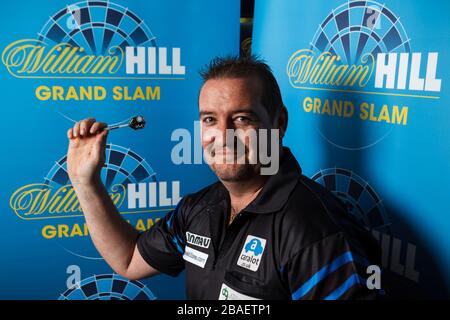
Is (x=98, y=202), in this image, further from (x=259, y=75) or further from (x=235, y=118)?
(x=259, y=75)

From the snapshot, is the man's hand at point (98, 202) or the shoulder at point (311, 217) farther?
the man's hand at point (98, 202)

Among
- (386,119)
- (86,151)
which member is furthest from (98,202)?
(386,119)

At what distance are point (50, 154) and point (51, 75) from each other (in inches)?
10.5

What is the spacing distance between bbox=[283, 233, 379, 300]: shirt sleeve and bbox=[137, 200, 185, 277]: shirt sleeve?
49cm

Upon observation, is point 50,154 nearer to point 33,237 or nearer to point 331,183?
point 33,237

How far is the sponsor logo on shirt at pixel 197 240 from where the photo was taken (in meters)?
1.19

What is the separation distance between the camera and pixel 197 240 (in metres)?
1.22

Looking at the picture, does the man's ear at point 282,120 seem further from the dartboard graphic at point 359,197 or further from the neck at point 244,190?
the dartboard graphic at point 359,197

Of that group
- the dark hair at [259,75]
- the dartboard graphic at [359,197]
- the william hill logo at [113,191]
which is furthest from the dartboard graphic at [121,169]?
the dartboard graphic at [359,197]

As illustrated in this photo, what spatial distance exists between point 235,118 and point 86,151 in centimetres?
45

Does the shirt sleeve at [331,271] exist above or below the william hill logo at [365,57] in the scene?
below

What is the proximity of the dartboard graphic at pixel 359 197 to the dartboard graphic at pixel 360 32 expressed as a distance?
341 mm

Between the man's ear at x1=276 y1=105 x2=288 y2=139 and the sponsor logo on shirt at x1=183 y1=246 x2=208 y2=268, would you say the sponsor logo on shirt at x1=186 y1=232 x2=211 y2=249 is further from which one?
the man's ear at x1=276 y1=105 x2=288 y2=139

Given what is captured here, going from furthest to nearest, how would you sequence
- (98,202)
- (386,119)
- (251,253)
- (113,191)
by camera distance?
1. (113,191)
2. (98,202)
3. (386,119)
4. (251,253)
